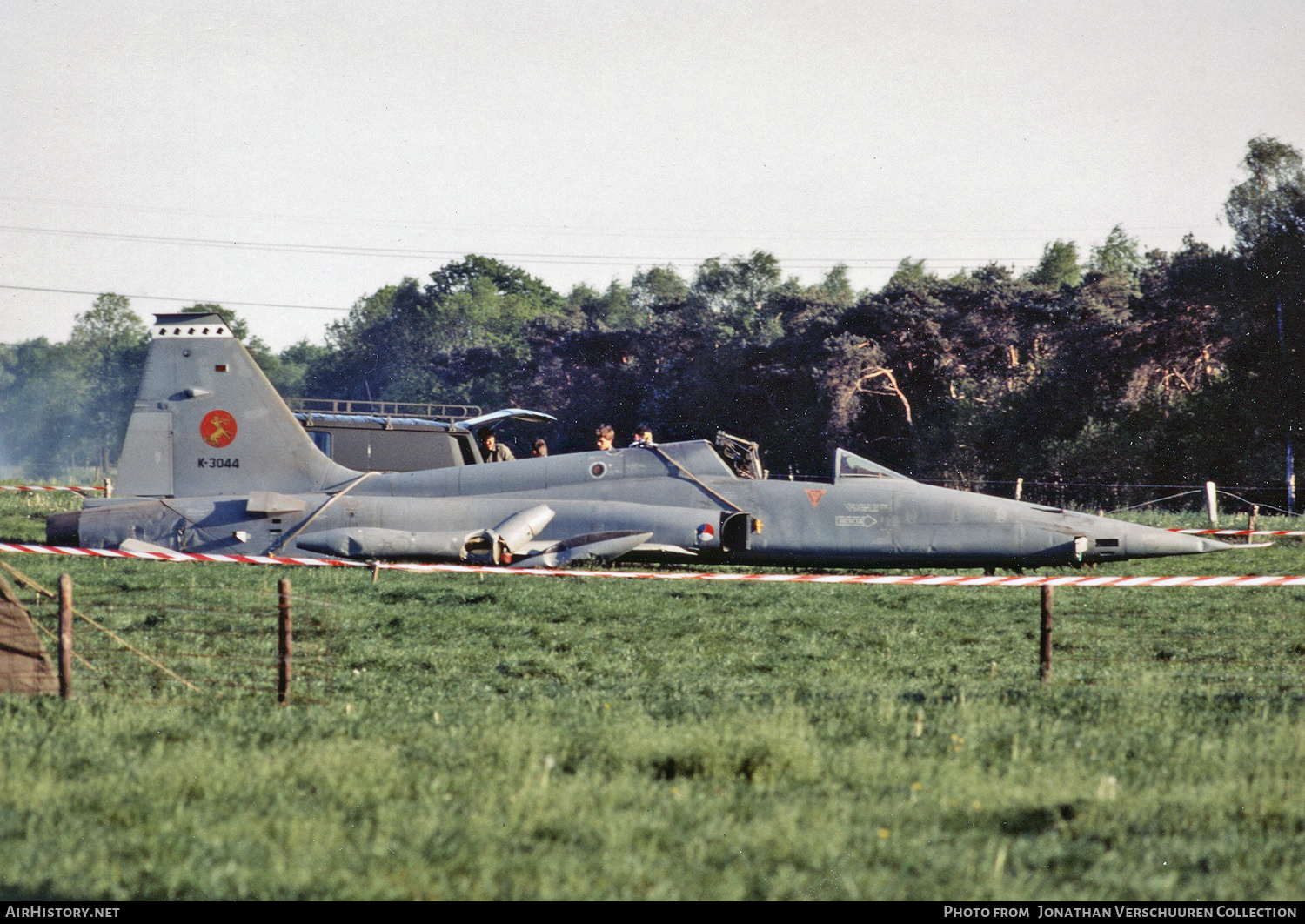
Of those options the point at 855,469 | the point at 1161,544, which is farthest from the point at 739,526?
the point at 1161,544

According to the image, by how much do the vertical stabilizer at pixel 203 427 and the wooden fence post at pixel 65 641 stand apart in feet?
Answer: 30.3

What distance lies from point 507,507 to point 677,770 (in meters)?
10.6

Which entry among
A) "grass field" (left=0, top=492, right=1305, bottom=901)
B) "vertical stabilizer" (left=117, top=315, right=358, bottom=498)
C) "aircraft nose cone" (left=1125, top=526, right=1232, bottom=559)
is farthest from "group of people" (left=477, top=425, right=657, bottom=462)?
"aircraft nose cone" (left=1125, top=526, right=1232, bottom=559)

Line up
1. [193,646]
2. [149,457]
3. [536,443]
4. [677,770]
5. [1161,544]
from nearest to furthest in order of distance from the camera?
[677,770], [193,646], [1161,544], [149,457], [536,443]

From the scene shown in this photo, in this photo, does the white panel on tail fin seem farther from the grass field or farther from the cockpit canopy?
the cockpit canopy

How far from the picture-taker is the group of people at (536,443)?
18.1 m

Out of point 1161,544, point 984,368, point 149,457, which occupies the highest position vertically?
point 984,368

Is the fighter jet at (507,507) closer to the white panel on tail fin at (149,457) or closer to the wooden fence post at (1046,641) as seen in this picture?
the white panel on tail fin at (149,457)

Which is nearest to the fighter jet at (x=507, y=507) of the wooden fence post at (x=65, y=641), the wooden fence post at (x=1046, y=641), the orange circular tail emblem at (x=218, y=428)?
the orange circular tail emblem at (x=218, y=428)

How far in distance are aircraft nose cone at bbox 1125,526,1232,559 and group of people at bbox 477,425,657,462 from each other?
23.9 feet

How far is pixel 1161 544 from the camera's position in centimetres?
1462

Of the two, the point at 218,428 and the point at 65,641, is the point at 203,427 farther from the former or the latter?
the point at 65,641

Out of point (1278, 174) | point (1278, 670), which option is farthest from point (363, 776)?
point (1278, 174)

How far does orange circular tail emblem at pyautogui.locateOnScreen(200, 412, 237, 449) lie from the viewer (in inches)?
686
